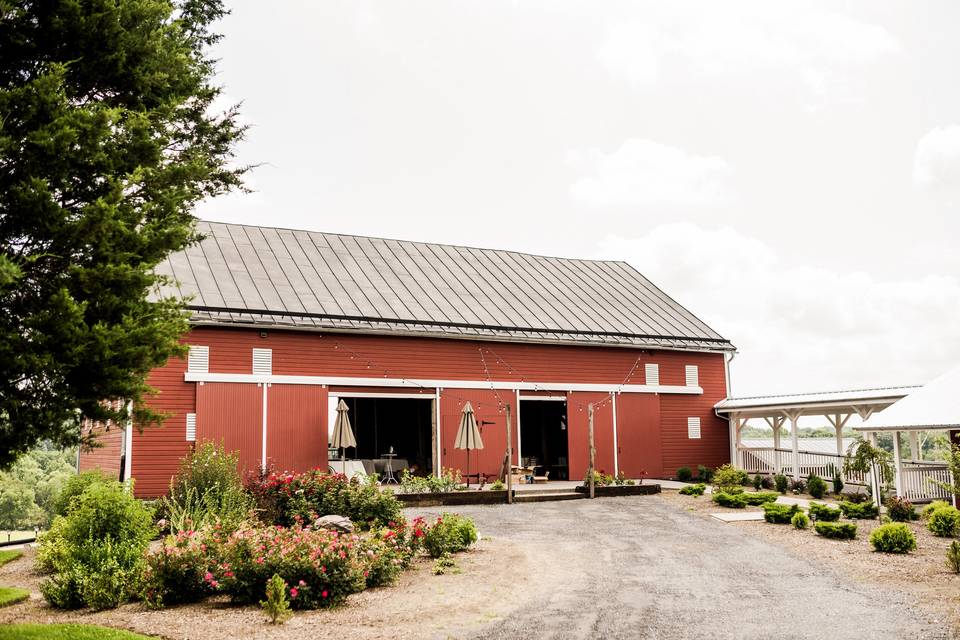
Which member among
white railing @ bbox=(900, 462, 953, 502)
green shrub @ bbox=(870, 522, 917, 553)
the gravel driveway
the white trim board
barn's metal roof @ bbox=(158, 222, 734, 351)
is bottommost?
the gravel driveway

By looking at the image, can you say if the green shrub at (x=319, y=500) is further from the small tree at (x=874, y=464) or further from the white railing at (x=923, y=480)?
the white railing at (x=923, y=480)

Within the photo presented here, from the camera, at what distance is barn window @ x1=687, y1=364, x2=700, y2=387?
76.8ft

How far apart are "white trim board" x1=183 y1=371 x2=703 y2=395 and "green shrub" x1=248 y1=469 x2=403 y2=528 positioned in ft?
15.5

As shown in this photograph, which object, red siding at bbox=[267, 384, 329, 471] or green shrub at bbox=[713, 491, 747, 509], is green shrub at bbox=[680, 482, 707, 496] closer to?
green shrub at bbox=[713, 491, 747, 509]

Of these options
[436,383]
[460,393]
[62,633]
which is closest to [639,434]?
[460,393]

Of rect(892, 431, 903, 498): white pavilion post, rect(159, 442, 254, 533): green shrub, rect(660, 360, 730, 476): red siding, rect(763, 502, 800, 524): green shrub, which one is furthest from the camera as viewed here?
rect(660, 360, 730, 476): red siding

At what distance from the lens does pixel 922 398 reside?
1755 centimetres

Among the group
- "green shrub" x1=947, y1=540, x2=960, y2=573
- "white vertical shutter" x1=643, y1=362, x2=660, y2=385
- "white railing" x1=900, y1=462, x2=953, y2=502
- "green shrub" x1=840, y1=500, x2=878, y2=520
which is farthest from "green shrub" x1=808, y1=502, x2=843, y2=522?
"white vertical shutter" x1=643, y1=362, x2=660, y2=385

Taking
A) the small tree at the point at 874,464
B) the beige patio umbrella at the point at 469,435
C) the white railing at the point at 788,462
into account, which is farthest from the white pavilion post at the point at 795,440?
the beige patio umbrella at the point at 469,435

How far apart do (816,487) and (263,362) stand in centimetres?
1334

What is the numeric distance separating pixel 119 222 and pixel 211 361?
10.9 m

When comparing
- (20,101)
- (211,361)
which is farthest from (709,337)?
(20,101)

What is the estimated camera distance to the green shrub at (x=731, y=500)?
16.5 meters

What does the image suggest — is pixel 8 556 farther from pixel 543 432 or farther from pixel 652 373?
pixel 543 432
